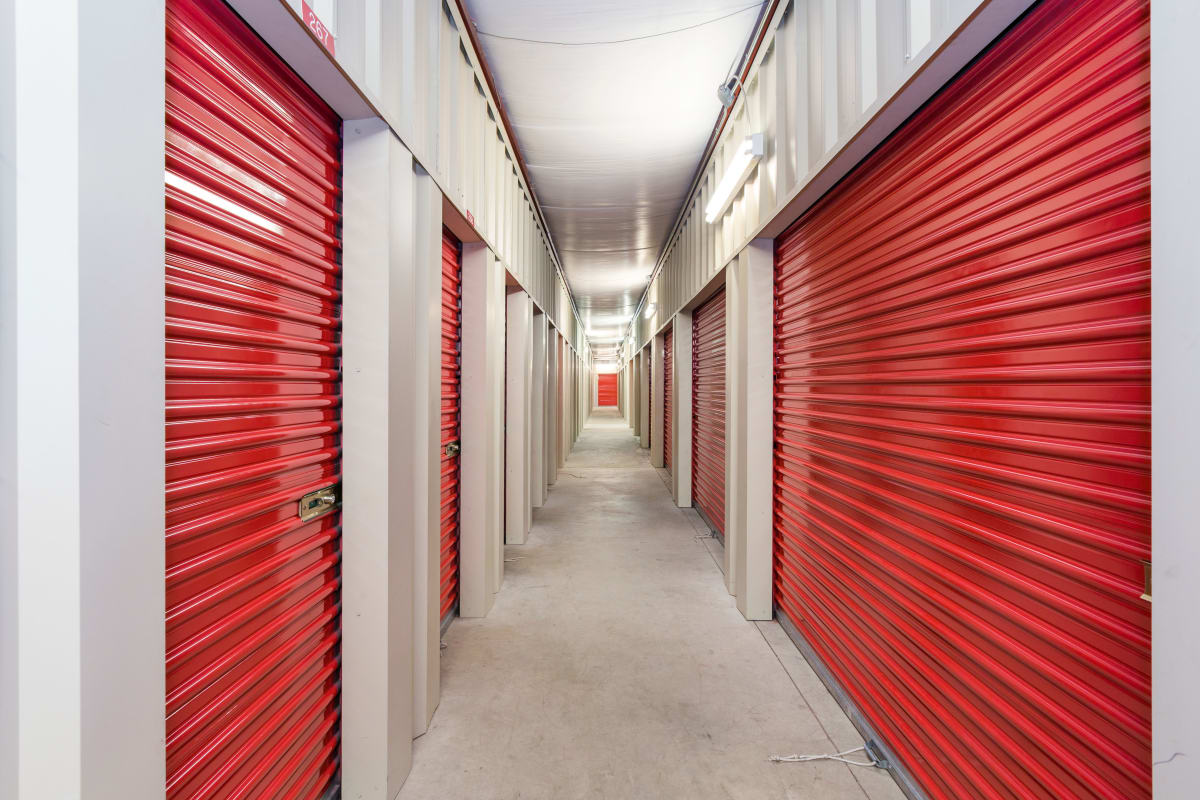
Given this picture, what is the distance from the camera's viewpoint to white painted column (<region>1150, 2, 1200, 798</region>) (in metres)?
0.89

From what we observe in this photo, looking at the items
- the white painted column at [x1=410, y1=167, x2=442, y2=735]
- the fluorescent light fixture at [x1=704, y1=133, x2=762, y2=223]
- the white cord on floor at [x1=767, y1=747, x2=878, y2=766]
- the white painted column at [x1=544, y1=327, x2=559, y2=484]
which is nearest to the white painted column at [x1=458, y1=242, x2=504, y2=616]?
the white painted column at [x1=410, y1=167, x2=442, y2=735]

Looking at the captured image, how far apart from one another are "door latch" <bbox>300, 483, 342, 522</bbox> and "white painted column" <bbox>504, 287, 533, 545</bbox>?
2.93m

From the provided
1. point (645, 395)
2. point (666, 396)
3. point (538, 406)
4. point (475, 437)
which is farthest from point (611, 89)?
point (645, 395)

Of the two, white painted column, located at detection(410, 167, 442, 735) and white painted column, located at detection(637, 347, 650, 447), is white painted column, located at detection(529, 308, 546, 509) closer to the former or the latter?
white painted column, located at detection(410, 167, 442, 735)

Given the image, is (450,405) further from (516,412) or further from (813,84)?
(813,84)

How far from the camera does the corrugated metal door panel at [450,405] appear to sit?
310cm

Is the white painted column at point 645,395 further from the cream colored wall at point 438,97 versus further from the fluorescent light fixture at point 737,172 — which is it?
the fluorescent light fixture at point 737,172

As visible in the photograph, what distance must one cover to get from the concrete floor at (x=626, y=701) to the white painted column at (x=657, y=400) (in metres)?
4.96

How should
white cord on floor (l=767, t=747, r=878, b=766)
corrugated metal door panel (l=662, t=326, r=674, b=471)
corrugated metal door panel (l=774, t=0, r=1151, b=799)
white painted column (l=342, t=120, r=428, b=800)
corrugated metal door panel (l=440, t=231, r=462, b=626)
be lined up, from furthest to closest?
corrugated metal door panel (l=662, t=326, r=674, b=471), corrugated metal door panel (l=440, t=231, r=462, b=626), white cord on floor (l=767, t=747, r=878, b=766), white painted column (l=342, t=120, r=428, b=800), corrugated metal door panel (l=774, t=0, r=1151, b=799)

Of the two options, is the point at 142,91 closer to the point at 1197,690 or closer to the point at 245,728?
the point at 245,728

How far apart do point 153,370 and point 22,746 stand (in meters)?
0.65

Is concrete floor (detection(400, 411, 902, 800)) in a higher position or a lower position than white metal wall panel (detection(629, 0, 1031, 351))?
lower

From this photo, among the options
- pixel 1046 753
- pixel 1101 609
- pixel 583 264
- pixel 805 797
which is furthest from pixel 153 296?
pixel 583 264

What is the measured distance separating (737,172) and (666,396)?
5442 mm
